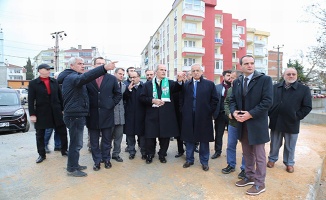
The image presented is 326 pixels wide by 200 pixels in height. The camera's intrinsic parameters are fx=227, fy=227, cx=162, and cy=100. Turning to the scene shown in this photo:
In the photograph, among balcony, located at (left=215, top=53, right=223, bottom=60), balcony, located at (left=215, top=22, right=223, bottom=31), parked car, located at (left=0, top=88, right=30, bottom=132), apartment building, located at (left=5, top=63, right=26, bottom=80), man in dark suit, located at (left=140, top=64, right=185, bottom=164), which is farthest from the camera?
apartment building, located at (left=5, top=63, right=26, bottom=80)

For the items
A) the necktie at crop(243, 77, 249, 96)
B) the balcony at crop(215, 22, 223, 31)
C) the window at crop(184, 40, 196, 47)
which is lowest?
the necktie at crop(243, 77, 249, 96)

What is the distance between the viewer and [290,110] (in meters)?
4.23

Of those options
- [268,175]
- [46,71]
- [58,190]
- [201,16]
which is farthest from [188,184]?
[201,16]

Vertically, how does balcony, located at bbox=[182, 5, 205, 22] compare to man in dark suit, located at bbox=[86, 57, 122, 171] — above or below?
above

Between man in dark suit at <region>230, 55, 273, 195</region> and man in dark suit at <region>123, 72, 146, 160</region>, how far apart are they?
2.11 meters

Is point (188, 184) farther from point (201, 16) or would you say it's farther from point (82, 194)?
point (201, 16)

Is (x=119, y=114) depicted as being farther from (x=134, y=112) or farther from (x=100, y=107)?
(x=100, y=107)

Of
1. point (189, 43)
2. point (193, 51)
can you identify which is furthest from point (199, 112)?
point (189, 43)

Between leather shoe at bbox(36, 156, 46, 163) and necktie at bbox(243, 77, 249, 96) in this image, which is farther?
leather shoe at bbox(36, 156, 46, 163)

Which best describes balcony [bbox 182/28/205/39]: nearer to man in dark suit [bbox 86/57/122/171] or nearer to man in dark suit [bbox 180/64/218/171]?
man in dark suit [bbox 180/64/218/171]

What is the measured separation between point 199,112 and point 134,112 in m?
1.48

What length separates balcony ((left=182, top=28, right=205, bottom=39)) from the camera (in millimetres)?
34138

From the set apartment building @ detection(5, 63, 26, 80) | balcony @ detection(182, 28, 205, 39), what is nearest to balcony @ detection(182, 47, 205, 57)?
balcony @ detection(182, 28, 205, 39)

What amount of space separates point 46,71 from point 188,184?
11.8 feet
